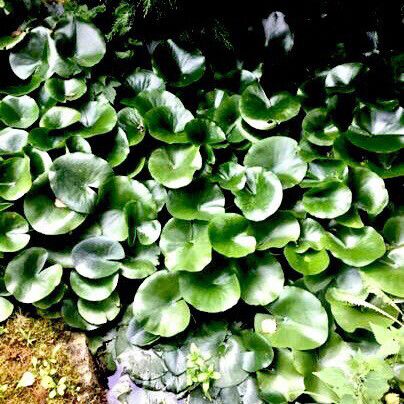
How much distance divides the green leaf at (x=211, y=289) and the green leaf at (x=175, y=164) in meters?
0.46

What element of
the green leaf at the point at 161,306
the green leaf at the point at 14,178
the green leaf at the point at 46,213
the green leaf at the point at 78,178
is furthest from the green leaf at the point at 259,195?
the green leaf at the point at 14,178

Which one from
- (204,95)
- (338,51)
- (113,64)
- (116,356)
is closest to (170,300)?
(116,356)

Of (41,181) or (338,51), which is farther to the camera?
(338,51)

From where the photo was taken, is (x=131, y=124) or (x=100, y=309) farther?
(x=131, y=124)

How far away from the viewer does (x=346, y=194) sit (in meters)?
2.30

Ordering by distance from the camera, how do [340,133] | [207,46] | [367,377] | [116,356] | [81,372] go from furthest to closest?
[207,46] → [340,133] → [116,356] → [81,372] → [367,377]

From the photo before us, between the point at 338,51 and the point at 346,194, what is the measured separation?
1.01 m

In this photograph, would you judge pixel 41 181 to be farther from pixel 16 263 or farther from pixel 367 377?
pixel 367 377

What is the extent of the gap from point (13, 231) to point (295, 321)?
1.47 m

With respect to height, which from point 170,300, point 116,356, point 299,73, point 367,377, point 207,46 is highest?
point 207,46

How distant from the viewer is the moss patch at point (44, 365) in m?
2.11

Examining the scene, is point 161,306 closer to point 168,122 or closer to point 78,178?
point 78,178

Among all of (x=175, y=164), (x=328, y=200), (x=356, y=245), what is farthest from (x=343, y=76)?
(x=175, y=164)

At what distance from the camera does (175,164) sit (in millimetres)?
2498
